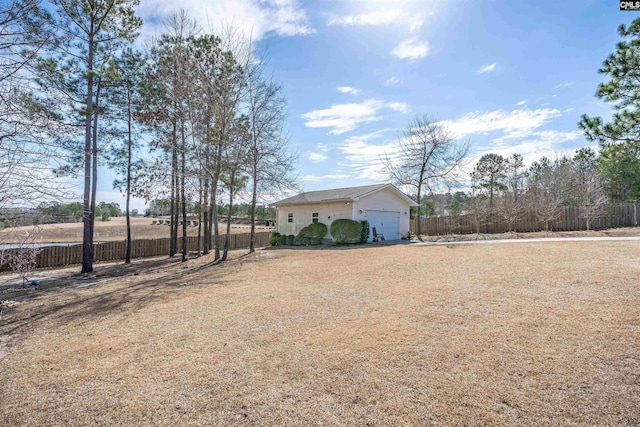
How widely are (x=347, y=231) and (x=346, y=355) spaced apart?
14.1 m

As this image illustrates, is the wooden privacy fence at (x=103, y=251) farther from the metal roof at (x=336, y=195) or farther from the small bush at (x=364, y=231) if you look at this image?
the small bush at (x=364, y=231)

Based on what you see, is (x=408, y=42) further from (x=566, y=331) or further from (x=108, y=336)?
(x=108, y=336)

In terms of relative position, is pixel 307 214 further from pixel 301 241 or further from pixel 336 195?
pixel 336 195

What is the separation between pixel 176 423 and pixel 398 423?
1777 millimetres

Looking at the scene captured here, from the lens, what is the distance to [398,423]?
2.38 metres

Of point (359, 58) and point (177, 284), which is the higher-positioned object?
point (359, 58)

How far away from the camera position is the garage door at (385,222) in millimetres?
19344

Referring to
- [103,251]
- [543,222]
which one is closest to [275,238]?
[103,251]

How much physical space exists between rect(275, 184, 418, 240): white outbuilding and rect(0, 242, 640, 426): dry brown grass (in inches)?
458

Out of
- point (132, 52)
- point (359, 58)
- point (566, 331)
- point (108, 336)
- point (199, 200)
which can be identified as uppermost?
point (132, 52)

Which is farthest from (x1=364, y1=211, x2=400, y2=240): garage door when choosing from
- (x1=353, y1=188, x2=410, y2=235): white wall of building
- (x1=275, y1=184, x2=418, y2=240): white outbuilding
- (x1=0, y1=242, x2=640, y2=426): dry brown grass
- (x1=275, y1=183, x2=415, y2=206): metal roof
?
(x1=0, y1=242, x2=640, y2=426): dry brown grass

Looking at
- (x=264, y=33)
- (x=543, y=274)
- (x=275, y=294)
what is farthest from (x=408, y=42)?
(x=275, y=294)

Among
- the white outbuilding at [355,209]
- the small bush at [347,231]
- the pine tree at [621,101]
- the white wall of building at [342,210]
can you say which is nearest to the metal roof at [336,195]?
the white outbuilding at [355,209]

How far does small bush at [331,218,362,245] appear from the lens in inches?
692
